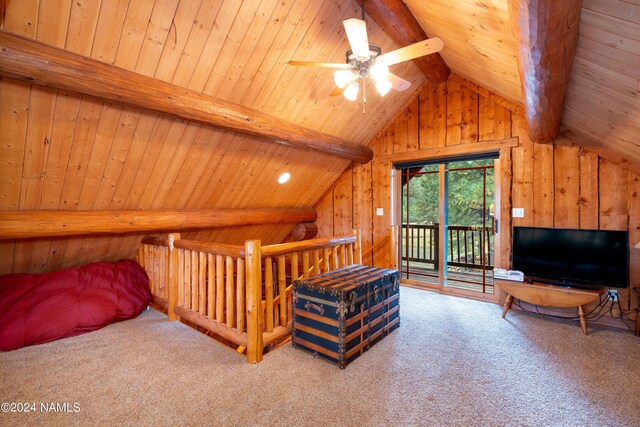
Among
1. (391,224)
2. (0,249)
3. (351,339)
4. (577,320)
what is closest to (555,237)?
(577,320)

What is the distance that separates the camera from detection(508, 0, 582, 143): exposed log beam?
1.20m

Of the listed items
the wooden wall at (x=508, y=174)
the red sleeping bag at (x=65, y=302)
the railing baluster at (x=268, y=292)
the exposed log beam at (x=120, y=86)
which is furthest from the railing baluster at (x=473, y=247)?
the red sleeping bag at (x=65, y=302)

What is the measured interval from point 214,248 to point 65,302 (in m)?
1.63

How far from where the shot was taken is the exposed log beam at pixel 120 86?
1814 millimetres

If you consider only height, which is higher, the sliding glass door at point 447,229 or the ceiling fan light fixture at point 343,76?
the ceiling fan light fixture at point 343,76

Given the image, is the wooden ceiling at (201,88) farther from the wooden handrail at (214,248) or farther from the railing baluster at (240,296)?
the railing baluster at (240,296)

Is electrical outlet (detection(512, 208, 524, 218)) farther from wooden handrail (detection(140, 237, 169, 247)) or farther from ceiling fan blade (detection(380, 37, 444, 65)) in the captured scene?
wooden handrail (detection(140, 237, 169, 247))

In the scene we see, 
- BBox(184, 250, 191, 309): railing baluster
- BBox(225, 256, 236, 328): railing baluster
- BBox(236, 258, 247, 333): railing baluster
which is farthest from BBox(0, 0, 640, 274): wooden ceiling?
BBox(236, 258, 247, 333): railing baluster

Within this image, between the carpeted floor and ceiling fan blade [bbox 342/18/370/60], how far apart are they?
2.47 m

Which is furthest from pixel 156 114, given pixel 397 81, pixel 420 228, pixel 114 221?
pixel 420 228

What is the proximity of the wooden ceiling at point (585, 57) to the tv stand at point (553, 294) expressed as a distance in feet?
4.59

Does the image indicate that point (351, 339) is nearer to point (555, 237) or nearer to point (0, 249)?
point (555, 237)

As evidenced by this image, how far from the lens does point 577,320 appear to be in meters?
3.29

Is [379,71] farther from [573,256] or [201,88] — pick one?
[573,256]
